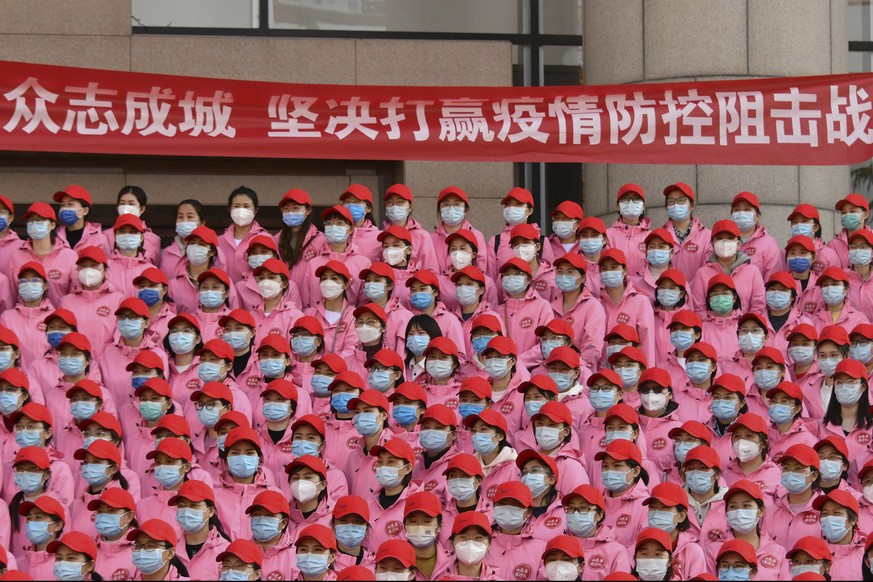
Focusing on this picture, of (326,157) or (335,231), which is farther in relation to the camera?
(326,157)

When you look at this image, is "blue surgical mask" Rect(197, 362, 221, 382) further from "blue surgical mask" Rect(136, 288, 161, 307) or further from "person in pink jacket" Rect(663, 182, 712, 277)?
"person in pink jacket" Rect(663, 182, 712, 277)

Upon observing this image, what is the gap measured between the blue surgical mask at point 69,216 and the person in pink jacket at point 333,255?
63.9 inches

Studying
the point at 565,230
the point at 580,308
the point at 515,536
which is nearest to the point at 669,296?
the point at 580,308

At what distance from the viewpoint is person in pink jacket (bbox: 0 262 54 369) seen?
48.6ft

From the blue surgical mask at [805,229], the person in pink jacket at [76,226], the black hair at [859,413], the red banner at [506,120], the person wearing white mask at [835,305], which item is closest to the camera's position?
the black hair at [859,413]

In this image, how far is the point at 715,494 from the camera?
13555 millimetres

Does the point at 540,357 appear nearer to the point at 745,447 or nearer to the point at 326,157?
the point at 745,447

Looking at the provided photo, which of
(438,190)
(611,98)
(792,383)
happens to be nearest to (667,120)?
(611,98)

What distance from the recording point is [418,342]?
48.6ft

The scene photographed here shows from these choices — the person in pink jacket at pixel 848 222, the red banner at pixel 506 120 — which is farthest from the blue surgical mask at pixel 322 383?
the person in pink jacket at pixel 848 222

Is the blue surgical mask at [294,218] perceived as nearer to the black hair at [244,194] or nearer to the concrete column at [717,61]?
the black hair at [244,194]

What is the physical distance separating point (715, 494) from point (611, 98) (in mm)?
5227

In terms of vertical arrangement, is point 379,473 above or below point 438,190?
below

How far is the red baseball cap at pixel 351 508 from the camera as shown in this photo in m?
12.9
